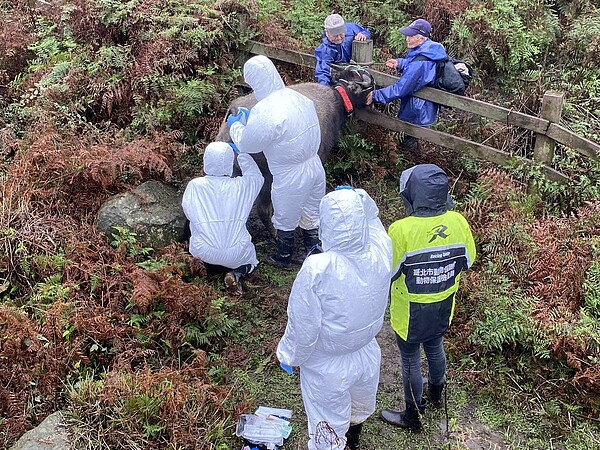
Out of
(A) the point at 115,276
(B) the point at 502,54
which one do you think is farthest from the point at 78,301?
(B) the point at 502,54

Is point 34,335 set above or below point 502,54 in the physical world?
below

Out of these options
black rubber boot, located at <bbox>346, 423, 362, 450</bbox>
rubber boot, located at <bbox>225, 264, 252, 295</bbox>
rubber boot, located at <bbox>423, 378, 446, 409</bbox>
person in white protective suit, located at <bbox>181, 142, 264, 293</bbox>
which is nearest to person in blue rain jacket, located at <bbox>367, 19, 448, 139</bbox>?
person in white protective suit, located at <bbox>181, 142, 264, 293</bbox>

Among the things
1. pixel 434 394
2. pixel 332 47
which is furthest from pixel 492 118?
pixel 434 394

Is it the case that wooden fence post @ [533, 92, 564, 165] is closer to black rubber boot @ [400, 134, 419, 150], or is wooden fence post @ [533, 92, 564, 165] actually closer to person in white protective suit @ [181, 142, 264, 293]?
black rubber boot @ [400, 134, 419, 150]

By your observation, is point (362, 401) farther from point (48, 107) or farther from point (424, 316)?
point (48, 107)

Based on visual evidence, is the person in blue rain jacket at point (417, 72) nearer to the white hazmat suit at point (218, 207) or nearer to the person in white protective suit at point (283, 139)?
the person in white protective suit at point (283, 139)

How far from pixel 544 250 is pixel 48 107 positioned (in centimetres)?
637

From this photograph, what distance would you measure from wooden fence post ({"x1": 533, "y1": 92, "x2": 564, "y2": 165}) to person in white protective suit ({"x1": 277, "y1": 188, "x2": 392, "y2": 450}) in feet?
11.2

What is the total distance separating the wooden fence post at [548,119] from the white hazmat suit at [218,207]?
3.27 metres

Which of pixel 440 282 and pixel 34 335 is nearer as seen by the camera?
pixel 440 282

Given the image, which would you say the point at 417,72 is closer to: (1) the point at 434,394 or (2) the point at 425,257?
(2) the point at 425,257

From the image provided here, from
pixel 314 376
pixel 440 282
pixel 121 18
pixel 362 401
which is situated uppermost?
pixel 121 18

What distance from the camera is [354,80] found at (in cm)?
758

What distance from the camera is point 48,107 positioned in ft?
25.9
